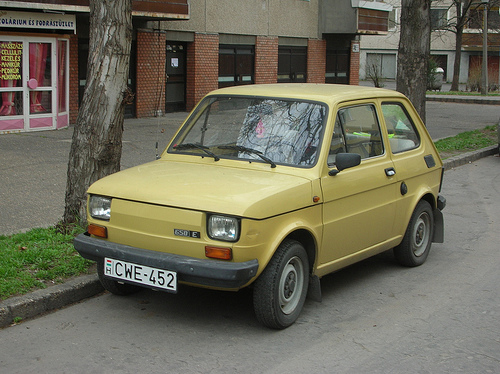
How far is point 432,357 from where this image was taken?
4.65m

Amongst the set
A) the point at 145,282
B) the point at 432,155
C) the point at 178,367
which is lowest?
the point at 178,367

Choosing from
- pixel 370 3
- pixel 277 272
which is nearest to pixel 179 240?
pixel 277 272

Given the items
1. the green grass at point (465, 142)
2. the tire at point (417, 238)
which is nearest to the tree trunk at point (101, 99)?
the tire at point (417, 238)

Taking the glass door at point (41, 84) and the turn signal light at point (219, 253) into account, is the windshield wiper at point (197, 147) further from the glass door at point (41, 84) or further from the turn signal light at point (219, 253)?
the glass door at point (41, 84)

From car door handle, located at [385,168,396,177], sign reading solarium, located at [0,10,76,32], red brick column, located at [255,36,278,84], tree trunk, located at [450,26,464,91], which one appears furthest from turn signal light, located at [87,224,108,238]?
tree trunk, located at [450,26,464,91]

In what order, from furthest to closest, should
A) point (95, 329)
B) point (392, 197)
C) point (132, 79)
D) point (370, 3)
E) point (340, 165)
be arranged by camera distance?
point (370, 3) < point (132, 79) < point (392, 197) < point (340, 165) < point (95, 329)

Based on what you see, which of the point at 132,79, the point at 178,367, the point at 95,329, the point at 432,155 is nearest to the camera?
the point at 178,367

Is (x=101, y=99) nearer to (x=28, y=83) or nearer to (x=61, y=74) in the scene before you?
(x=28, y=83)

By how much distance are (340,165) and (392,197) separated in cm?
104

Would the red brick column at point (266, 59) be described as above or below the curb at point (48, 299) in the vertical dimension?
above

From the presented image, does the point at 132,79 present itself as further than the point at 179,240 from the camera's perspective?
Yes

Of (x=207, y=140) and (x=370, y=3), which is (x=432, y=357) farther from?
(x=370, y=3)

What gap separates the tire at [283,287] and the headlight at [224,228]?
40cm

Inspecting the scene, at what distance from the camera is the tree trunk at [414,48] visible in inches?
573
